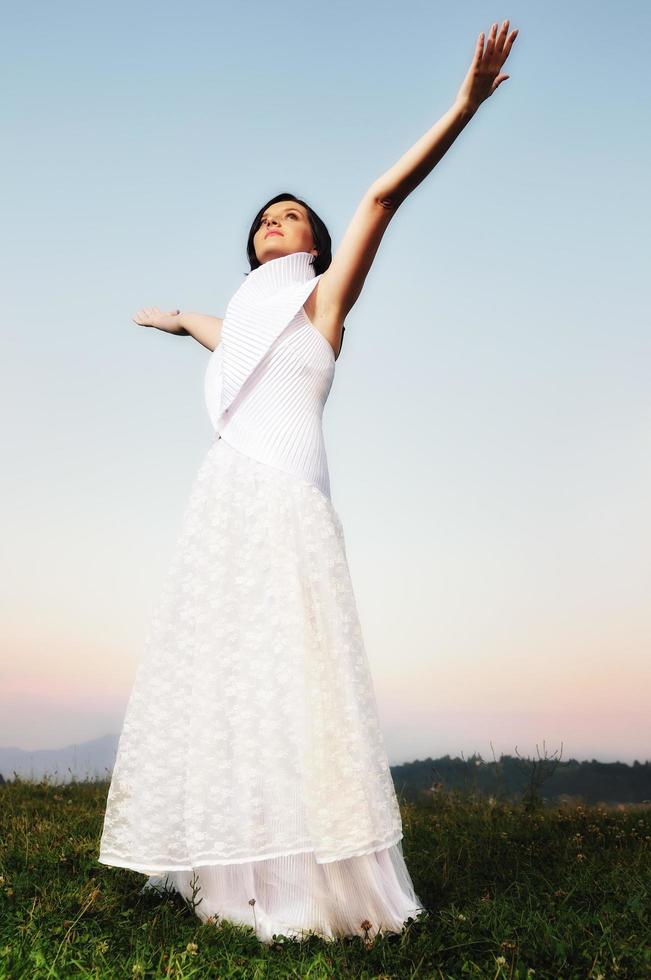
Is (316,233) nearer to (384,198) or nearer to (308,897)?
(384,198)

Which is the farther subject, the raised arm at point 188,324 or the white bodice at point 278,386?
the raised arm at point 188,324

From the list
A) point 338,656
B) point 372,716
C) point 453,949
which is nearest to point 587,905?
point 453,949

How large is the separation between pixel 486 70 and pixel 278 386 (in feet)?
4.99

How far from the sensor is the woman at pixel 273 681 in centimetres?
343

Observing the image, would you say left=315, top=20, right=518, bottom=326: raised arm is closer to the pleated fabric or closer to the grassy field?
the pleated fabric

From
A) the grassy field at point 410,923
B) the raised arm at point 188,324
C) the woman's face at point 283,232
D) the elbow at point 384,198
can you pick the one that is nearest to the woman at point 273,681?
the elbow at point 384,198

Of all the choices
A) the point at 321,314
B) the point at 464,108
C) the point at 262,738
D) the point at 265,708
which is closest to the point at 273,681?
the point at 265,708

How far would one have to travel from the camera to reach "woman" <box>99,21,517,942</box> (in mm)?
3434

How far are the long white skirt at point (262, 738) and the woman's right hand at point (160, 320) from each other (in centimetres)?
182

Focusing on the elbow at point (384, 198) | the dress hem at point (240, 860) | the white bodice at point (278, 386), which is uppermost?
the elbow at point (384, 198)

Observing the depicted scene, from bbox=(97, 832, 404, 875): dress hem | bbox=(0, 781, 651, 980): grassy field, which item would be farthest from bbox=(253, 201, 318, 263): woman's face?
bbox=(0, 781, 651, 980): grassy field

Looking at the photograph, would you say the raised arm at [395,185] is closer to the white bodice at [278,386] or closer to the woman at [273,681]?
the woman at [273,681]

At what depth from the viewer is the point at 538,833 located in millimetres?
5961

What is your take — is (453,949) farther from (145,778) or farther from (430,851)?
(430,851)
